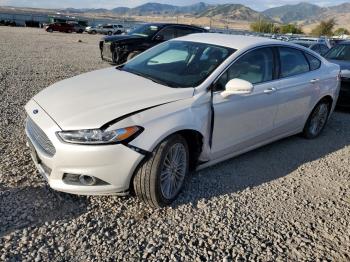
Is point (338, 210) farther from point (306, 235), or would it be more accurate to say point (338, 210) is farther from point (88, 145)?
point (88, 145)

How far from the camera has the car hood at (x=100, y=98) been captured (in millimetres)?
3123

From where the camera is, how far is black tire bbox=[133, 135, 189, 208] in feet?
10.5

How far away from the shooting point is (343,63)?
26.2 ft

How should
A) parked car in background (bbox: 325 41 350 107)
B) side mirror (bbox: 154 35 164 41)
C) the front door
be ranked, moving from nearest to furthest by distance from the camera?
the front door
parked car in background (bbox: 325 41 350 107)
side mirror (bbox: 154 35 164 41)

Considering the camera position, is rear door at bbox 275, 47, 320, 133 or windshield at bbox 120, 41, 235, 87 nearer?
windshield at bbox 120, 41, 235, 87

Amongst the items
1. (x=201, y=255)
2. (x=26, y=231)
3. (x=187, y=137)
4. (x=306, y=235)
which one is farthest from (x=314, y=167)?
(x=26, y=231)

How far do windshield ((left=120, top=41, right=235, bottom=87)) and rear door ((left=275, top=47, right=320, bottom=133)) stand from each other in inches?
42.0

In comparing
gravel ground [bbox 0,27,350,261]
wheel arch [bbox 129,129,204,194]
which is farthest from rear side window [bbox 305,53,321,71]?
wheel arch [bbox 129,129,204,194]

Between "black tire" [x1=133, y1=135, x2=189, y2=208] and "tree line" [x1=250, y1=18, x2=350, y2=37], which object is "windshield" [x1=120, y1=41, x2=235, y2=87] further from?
"tree line" [x1=250, y1=18, x2=350, y2=37]

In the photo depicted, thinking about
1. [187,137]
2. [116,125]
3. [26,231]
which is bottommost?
[26,231]

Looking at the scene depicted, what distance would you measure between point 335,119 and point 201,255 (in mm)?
5463

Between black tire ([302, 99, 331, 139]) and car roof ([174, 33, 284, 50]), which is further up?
car roof ([174, 33, 284, 50])

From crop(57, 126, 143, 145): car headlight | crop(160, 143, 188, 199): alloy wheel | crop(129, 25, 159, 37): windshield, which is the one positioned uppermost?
crop(57, 126, 143, 145): car headlight

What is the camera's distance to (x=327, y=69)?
5.75 m
